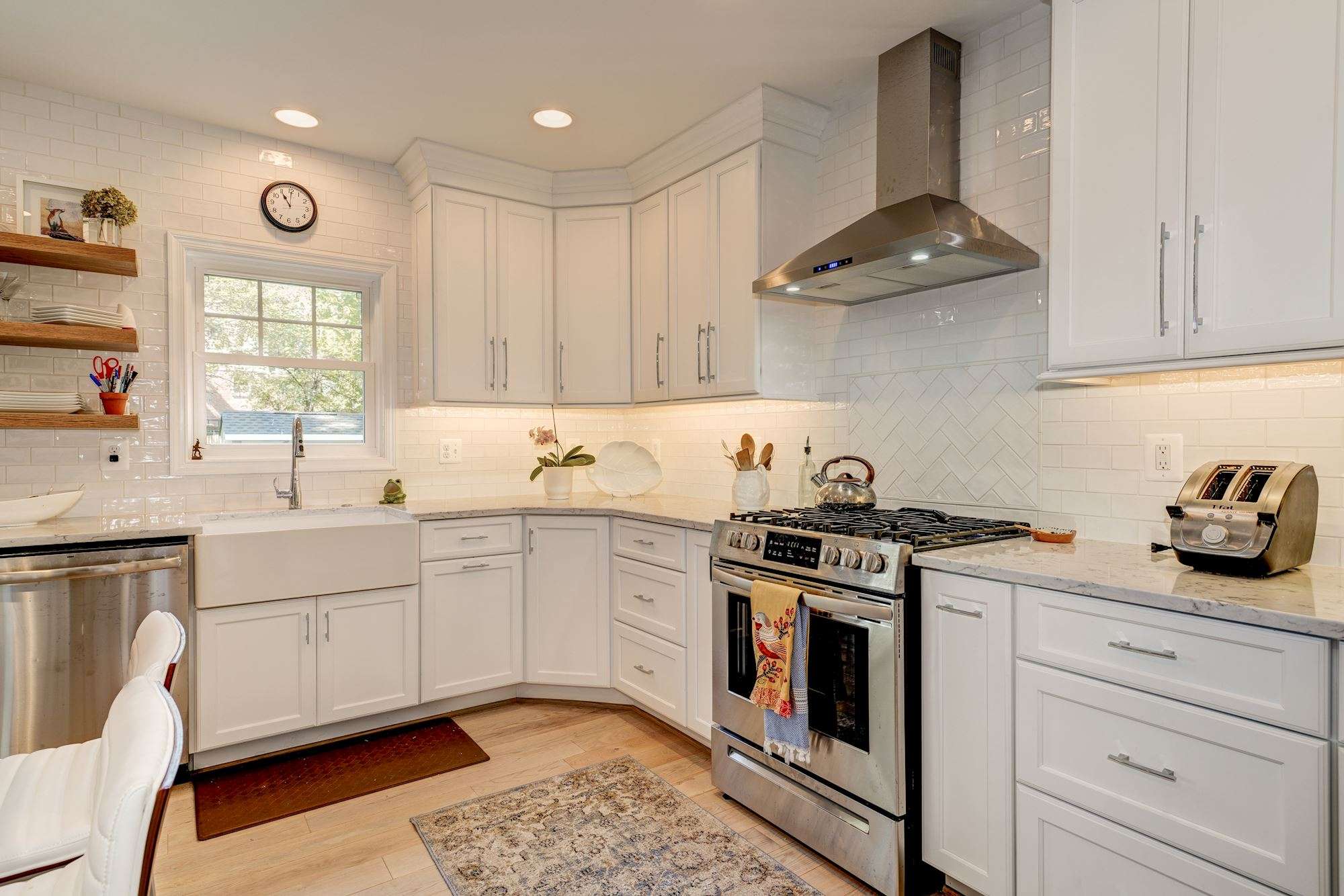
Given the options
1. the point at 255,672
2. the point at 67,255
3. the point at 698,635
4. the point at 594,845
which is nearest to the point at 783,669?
the point at 698,635

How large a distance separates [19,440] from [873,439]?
11.0 ft

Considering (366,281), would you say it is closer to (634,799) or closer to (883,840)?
(634,799)

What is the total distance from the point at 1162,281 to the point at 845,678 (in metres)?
1.33

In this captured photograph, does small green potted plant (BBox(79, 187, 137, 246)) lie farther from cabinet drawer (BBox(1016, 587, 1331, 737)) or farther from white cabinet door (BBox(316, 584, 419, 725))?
cabinet drawer (BBox(1016, 587, 1331, 737))

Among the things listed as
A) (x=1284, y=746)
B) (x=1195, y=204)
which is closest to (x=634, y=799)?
(x=1284, y=746)

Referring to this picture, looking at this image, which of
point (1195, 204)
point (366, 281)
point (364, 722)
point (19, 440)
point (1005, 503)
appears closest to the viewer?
point (1195, 204)

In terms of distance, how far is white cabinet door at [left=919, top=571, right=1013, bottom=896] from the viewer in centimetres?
178

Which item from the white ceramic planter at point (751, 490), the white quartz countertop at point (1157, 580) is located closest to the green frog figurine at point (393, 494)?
the white ceramic planter at point (751, 490)

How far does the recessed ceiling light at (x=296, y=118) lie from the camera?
307 centimetres

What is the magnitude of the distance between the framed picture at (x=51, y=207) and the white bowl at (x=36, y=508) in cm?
100

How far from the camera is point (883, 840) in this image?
6.48ft

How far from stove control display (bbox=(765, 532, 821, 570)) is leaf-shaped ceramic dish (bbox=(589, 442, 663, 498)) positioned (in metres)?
1.58

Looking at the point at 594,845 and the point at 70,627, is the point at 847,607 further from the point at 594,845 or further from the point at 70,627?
the point at 70,627

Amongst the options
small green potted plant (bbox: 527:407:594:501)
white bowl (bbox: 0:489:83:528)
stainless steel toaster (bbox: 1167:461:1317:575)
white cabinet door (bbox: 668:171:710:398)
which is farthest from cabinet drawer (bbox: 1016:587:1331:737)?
white bowl (bbox: 0:489:83:528)
